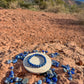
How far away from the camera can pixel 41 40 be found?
3.96 meters

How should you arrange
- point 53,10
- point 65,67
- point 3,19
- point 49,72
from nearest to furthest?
point 49,72 → point 65,67 → point 3,19 → point 53,10

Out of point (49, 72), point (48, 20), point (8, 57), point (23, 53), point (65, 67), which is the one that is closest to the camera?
point (49, 72)

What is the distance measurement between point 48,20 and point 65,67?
12.2ft

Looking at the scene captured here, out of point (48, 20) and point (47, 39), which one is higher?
point (48, 20)

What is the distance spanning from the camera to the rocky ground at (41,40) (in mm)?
2484

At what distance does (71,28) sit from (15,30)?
9.71ft

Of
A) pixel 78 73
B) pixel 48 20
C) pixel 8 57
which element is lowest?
pixel 78 73

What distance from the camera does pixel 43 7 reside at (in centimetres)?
857

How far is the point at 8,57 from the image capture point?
2826 millimetres

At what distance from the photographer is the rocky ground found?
2.48m

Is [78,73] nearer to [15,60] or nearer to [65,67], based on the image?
[65,67]

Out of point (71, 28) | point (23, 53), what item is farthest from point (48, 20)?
point (23, 53)

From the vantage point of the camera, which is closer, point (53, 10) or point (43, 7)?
point (53, 10)

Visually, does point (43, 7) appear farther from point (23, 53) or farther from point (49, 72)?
point (49, 72)
